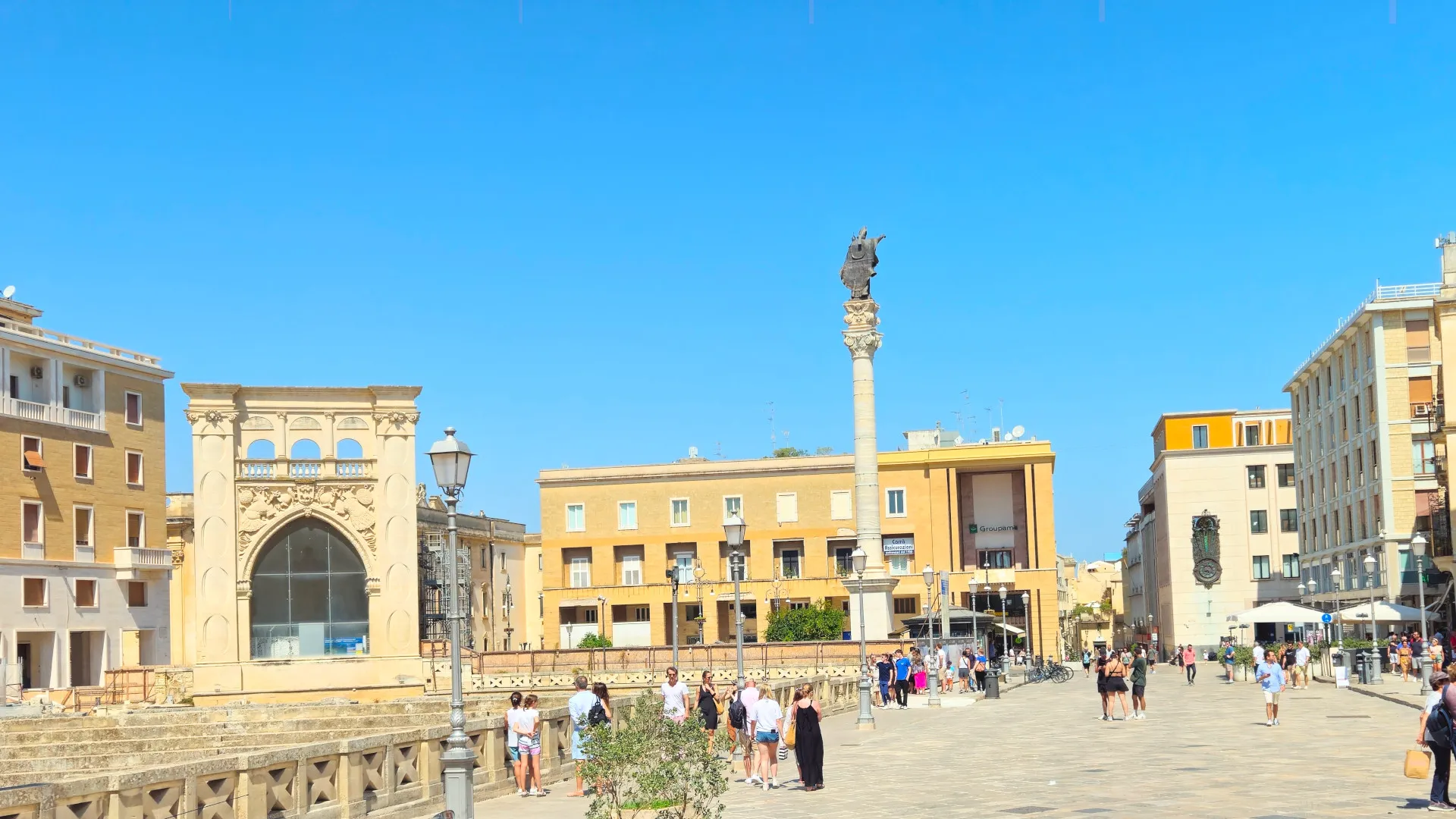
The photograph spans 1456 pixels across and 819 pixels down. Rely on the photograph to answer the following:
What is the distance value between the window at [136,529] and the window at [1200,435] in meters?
56.2

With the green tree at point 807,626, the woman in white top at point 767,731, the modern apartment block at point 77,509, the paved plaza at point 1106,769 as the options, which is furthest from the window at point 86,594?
the woman in white top at point 767,731

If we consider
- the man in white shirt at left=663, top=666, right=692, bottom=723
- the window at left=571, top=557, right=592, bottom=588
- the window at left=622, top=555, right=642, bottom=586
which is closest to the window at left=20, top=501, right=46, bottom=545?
the window at left=571, top=557, right=592, bottom=588

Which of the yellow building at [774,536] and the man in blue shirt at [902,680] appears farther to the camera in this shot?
the yellow building at [774,536]

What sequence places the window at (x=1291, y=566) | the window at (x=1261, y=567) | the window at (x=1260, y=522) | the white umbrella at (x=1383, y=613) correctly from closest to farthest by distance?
the white umbrella at (x=1383, y=613) < the window at (x=1291, y=566) < the window at (x=1261, y=567) < the window at (x=1260, y=522)

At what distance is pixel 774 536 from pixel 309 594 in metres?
28.7

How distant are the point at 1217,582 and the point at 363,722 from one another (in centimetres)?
5652

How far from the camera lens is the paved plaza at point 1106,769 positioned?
1723 centimetres

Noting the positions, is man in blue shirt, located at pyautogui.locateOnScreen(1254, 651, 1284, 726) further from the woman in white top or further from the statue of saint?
the statue of saint

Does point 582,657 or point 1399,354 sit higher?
point 1399,354

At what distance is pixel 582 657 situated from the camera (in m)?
48.0

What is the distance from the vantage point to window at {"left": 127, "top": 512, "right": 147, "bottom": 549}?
189 feet

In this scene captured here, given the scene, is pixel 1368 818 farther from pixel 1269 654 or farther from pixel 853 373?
pixel 853 373

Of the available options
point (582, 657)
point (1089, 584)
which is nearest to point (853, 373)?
point (582, 657)

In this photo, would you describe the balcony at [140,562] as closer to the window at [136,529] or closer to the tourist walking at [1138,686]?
the window at [136,529]
